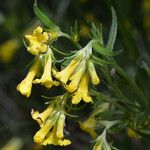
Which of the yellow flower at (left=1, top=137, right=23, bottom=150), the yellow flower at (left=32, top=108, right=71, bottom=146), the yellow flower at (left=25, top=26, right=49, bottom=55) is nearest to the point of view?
the yellow flower at (left=25, top=26, right=49, bottom=55)

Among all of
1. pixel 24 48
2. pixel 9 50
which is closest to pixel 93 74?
pixel 24 48

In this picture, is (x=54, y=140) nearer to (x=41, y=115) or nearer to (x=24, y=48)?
(x=41, y=115)

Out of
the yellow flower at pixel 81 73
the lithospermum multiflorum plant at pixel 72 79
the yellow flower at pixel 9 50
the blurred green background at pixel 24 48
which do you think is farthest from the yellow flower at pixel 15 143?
the yellow flower at pixel 81 73

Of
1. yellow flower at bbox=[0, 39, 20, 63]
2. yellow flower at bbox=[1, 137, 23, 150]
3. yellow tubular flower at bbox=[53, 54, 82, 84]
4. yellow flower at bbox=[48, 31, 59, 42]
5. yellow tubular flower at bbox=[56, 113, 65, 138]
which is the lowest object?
yellow flower at bbox=[1, 137, 23, 150]

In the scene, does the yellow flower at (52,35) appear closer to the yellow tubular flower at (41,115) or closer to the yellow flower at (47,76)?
the yellow flower at (47,76)

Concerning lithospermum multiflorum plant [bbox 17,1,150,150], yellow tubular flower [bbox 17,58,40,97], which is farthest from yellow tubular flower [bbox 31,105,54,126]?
yellow tubular flower [bbox 17,58,40,97]

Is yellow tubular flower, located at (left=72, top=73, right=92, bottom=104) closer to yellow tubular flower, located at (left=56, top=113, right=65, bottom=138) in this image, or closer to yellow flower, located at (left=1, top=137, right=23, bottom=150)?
yellow tubular flower, located at (left=56, top=113, right=65, bottom=138)
